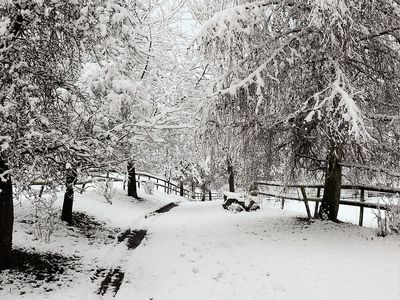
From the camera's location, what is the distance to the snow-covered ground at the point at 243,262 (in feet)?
19.1

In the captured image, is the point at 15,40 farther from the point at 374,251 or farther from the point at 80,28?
the point at 374,251

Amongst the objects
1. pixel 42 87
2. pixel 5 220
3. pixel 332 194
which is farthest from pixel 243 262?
pixel 42 87

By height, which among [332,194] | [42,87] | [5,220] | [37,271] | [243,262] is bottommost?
[37,271]

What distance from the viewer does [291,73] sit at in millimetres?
8680

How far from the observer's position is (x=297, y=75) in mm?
8766

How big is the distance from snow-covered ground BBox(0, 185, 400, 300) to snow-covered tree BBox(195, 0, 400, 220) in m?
1.65

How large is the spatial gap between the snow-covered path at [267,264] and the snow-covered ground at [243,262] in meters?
0.01

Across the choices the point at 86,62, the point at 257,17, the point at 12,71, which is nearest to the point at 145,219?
the point at 86,62

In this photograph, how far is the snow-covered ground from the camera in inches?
229

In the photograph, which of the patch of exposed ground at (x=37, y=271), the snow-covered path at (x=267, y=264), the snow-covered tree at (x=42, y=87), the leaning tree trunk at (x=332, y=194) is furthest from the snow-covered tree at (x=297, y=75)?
the patch of exposed ground at (x=37, y=271)

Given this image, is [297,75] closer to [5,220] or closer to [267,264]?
[267,264]

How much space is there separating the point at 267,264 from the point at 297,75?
4.23 m

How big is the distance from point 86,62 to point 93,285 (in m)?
6.26

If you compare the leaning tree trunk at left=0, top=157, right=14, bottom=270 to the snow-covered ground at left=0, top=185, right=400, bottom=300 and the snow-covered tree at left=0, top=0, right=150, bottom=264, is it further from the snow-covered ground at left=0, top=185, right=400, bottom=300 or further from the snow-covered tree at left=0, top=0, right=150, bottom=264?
the snow-covered ground at left=0, top=185, right=400, bottom=300
